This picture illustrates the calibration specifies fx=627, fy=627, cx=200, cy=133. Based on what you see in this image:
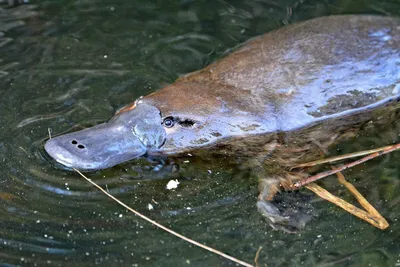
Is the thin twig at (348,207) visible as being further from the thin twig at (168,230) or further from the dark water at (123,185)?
the thin twig at (168,230)

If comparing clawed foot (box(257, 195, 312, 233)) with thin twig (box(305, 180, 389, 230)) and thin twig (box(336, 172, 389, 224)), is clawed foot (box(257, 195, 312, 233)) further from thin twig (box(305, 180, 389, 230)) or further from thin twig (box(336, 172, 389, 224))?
thin twig (box(336, 172, 389, 224))

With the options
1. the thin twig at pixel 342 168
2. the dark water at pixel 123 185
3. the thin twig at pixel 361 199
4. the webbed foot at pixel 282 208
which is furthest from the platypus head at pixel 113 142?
the thin twig at pixel 361 199

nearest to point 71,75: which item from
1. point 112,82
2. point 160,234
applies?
point 112,82

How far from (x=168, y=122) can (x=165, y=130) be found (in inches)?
1.6

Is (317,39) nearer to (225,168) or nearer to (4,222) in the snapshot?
(225,168)

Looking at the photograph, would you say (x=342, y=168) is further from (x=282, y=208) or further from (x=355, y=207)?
(x=282, y=208)

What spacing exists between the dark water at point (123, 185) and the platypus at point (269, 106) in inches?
5.0

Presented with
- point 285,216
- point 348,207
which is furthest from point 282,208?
point 348,207

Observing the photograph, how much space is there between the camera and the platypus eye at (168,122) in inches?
111

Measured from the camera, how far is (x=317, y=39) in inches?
114

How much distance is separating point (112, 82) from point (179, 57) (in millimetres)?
458

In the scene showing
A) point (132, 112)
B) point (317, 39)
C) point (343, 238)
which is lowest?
point (343, 238)

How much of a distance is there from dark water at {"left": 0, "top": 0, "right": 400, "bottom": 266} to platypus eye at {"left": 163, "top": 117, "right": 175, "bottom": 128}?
0.25 meters

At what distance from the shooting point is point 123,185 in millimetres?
2871
